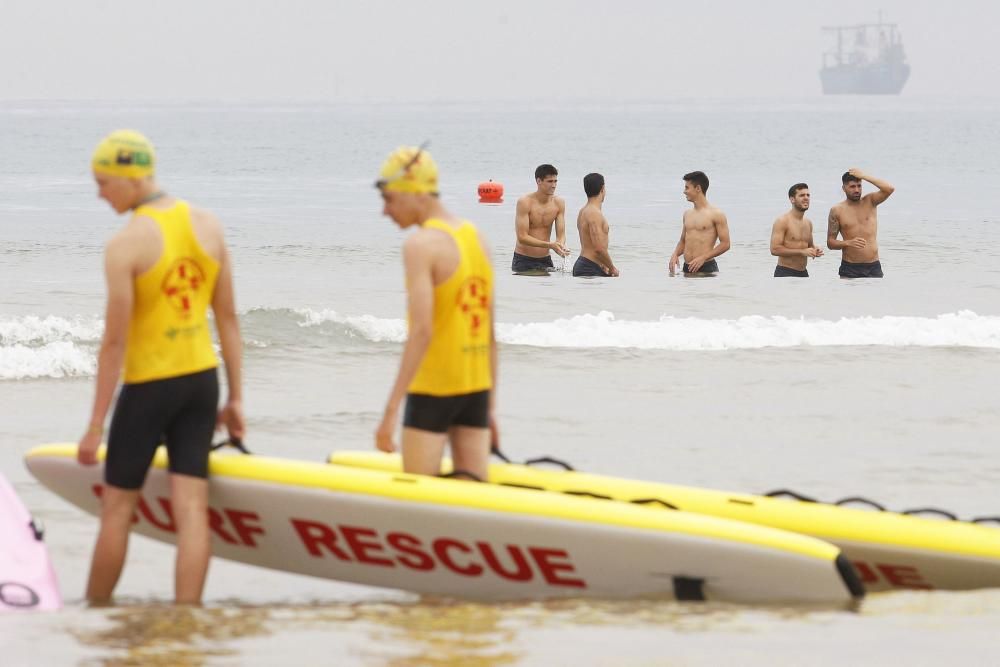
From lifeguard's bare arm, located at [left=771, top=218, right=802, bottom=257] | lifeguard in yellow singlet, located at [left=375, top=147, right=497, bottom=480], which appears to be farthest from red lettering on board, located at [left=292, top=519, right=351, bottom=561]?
lifeguard's bare arm, located at [left=771, top=218, right=802, bottom=257]

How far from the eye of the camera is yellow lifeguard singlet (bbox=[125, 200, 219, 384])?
4988 mm

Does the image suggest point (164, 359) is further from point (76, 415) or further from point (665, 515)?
point (76, 415)

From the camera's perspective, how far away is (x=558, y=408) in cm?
1061

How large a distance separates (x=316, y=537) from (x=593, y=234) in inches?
432

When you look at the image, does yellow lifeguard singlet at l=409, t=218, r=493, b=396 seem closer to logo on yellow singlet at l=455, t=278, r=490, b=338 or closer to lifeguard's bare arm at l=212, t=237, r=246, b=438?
logo on yellow singlet at l=455, t=278, r=490, b=338

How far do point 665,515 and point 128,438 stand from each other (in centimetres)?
184

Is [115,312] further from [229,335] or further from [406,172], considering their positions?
[406,172]

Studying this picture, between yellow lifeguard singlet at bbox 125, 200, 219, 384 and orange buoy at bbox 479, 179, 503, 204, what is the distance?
1075 inches

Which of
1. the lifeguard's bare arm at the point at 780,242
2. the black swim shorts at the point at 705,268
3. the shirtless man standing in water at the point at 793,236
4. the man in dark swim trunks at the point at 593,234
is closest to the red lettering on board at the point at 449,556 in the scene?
the man in dark swim trunks at the point at 593,234

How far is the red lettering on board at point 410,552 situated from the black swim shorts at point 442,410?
39cm

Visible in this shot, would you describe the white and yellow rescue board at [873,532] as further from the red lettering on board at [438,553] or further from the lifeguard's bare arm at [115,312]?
the lifeguard's bare arm at [115,312]

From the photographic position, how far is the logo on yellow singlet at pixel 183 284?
501cm

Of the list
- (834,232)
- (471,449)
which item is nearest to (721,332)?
(834,232)

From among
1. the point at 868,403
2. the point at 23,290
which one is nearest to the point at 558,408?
the point at 868,403
